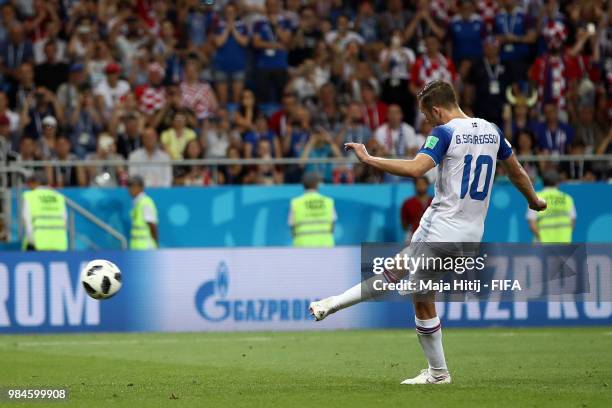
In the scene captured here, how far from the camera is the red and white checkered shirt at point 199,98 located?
20.6m

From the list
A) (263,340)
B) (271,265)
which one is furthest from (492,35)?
(263,340)

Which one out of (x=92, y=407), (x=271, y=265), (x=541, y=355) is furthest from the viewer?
(x=271, y=265)

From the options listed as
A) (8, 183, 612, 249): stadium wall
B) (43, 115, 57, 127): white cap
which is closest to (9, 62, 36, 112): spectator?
(43, 115, 57, 127): white cap

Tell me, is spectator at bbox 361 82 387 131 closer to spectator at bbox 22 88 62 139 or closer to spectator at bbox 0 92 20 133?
spectator at bbox 22 88 62 139

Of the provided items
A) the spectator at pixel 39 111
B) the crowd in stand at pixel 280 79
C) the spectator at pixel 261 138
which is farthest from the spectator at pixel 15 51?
the spectator at pixel 261 138

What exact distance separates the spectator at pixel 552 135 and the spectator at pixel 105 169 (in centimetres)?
708

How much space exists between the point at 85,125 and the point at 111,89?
102 cm

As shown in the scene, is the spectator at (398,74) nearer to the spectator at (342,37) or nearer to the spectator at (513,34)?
the spectator at (342,37)

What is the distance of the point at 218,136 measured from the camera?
20016mm

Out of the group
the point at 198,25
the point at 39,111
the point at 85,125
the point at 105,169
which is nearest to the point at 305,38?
the point at 198,25

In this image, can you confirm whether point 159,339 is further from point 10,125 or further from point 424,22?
point 424,22

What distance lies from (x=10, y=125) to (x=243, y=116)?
3954mm

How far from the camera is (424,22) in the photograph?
889 inches

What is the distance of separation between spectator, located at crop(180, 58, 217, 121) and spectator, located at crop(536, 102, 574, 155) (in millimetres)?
5671
